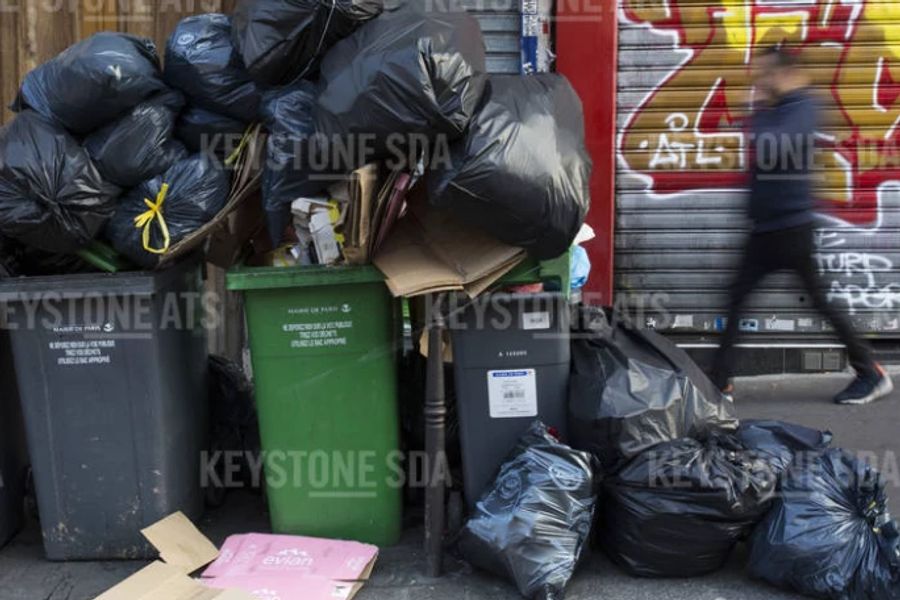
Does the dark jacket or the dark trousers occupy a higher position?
the dark jacket

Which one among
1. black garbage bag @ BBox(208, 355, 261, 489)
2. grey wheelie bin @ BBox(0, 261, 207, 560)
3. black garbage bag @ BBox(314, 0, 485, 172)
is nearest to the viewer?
black garbage bag @ BBox(314, 0, 485, 172)

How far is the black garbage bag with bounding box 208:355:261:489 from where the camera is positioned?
4.60 m

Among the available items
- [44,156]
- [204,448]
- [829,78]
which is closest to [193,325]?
[204,448]

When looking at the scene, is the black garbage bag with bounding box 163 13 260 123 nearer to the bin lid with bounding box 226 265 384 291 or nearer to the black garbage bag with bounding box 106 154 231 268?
the black garbage bag with bounding box 106 154 231 268

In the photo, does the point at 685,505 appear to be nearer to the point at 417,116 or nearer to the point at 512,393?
the point at 512,393

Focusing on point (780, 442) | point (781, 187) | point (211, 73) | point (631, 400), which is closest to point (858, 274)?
point (781, 187)

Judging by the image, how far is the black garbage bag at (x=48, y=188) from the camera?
371 cm

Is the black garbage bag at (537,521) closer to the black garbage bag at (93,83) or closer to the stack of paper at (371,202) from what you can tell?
the stack of paper at (371,202)

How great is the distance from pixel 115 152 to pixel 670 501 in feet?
7.94

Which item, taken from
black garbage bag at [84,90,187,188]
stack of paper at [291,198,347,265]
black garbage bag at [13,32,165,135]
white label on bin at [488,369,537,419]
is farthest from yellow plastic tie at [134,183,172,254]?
white label on bin at [488,369,537,419]

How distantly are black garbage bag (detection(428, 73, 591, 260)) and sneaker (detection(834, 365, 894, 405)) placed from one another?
2174 millimetres

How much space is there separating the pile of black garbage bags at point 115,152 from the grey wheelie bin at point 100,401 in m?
0.17

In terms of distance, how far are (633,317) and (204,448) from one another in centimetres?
277

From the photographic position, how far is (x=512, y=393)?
397 centimetres
